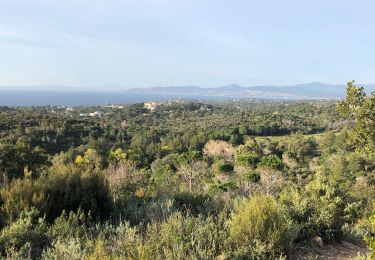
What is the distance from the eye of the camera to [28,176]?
6.22 m

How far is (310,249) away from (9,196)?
423 centimetres

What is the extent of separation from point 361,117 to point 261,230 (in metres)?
7.03

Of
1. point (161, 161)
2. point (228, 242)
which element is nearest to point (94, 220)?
point (228, 242)

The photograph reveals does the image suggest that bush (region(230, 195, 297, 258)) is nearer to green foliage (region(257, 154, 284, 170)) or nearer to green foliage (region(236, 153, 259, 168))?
green foliage (region(257, 154, 284, 170))

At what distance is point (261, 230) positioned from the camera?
4.41 meters

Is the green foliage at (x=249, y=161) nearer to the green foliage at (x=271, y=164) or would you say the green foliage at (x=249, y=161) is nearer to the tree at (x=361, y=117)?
the green foliage at (x=271, y=164)

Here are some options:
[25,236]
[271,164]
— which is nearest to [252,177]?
[271,164]

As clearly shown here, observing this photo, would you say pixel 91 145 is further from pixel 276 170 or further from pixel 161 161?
pixel 276 170

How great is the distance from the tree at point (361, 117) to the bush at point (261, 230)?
251 inches

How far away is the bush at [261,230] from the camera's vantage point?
429cm

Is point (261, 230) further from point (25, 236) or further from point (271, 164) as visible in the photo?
point (271, 164)

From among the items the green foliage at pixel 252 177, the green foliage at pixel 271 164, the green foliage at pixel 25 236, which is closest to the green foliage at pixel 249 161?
the green foliage at pixel 271 164

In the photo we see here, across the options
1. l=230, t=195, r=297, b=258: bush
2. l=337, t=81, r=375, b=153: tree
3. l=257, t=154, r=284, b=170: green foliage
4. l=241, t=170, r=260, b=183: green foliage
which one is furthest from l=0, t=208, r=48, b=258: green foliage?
l=257, t=154, r=284, b=170: green foliage

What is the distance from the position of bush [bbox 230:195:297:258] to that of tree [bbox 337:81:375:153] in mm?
6371
